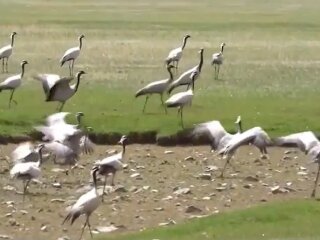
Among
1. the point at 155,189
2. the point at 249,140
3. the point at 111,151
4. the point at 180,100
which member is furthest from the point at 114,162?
the point at 180,100

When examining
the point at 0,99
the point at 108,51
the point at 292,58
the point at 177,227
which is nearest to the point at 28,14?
the point at 108,51

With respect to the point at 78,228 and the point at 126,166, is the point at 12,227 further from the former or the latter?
the point at 126,166

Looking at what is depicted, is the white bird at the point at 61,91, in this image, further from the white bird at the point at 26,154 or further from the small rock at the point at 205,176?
the small rock at the point at 205,176

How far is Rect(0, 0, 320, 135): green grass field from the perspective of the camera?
27781 mm

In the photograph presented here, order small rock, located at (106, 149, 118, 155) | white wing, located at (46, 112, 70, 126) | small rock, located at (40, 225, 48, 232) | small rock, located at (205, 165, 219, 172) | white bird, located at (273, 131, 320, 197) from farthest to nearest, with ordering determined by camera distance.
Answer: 1. small rock, located at (106, 149, 118, 155)
2. white wing, located at (46, 112, 70, 126)
3. small rock, located at (205, 165, 219, 172)
4. white bird, located at (273, 131, 320, 197)
5. small rock, located at (40, 225, 48, 232)

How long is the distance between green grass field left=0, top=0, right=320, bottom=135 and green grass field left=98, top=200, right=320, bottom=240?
8613mm

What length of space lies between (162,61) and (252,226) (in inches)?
1054

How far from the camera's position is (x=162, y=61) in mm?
43125

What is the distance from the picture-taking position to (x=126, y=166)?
75.9 ft

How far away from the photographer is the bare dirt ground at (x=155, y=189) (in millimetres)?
18203

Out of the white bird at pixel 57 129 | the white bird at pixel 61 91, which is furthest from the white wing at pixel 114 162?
the white bird at pixel 61 91

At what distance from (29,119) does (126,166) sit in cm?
461

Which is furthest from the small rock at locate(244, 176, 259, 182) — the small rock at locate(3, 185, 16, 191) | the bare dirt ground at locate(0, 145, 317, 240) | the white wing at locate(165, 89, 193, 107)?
the white wing at locate(165, 89, 193, 107)

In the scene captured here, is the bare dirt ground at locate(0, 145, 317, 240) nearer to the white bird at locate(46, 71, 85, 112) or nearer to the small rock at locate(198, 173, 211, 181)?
the small rock at locate(198, 173, 211, 181)
